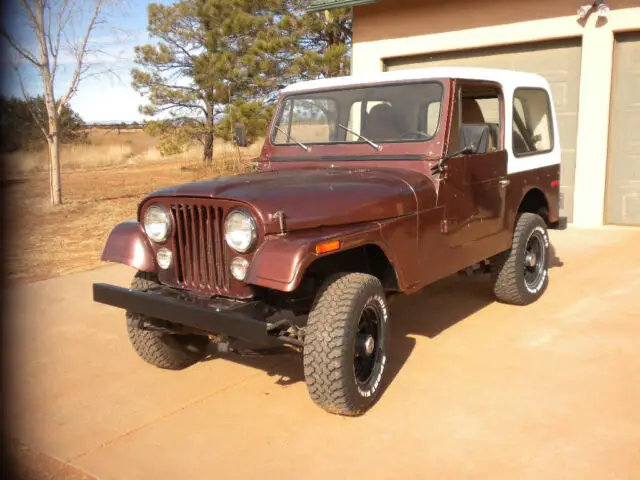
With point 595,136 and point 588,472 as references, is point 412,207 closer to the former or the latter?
point 588,472

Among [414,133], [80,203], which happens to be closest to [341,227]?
[414,133]

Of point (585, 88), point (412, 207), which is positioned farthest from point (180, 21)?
point (412, 207)

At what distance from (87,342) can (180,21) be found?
1762cm

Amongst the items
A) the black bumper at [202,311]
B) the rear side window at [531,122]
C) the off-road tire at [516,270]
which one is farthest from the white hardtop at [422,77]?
the black bumper at [202,311]

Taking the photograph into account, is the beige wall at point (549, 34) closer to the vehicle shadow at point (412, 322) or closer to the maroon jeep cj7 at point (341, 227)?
the vehicle shadow at point (412, 322)

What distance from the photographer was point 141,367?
427 cm

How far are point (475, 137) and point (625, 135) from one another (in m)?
5.12

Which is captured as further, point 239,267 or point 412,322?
point 412,322

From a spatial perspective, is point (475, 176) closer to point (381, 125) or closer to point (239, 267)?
point (381, 125)

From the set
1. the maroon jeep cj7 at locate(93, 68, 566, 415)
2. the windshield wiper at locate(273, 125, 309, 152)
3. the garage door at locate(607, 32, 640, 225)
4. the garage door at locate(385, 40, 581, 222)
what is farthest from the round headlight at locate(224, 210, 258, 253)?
the garage door at locate(607, 32, 640, 225)

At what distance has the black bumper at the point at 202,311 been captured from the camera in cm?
307

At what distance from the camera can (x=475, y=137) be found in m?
4.61

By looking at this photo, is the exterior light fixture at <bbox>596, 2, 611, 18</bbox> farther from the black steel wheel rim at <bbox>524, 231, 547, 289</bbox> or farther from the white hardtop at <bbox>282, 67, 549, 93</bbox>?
the black steel wheel rim at <bbox>524, 231, 547, 289</bbox>

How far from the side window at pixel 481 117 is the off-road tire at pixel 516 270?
82cm
